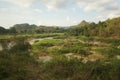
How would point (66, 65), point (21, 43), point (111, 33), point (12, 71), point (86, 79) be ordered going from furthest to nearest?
point (111, 33) → point (21, 43) → point (66, 65) → point (12, 71) → point (86, 79)

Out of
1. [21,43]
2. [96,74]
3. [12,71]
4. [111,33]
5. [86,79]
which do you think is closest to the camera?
[86,79]

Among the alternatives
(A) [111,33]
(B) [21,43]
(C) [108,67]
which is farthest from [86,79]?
(A) [111,33]

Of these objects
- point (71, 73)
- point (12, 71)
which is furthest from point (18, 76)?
point (71, 73)

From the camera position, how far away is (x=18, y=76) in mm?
14320

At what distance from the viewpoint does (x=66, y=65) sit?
Answer: 16.6m

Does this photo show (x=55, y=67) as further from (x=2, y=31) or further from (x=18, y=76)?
(x=2, y=31)

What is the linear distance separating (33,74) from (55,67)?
70.4 inches

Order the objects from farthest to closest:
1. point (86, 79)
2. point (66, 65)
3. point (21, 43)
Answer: point (21, 43) → point (66, 65) → point (86, 79)

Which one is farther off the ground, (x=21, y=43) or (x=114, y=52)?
(x=21, y=43)

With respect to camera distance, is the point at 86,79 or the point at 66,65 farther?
the point at 66,65

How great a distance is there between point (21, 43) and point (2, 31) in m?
61.1

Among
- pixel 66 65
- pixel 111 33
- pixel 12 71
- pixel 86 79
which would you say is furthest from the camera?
pixel 111 33

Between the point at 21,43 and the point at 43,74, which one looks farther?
the point at 21,43

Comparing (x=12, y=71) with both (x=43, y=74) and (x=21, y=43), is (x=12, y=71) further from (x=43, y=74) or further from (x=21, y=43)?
(x=21, y=43)
